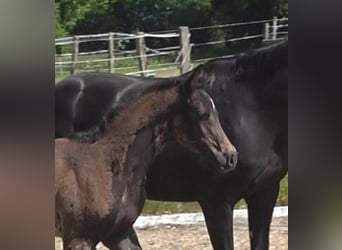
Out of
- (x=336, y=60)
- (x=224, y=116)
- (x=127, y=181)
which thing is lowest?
(x=127, y=181)

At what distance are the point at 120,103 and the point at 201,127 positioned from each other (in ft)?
1.57

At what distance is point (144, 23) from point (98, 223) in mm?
1119

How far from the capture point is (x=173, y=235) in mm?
3826

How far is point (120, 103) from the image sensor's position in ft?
12.7

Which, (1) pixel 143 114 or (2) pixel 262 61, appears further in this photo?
(1) pixel 143 114

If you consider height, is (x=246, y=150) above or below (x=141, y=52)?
below

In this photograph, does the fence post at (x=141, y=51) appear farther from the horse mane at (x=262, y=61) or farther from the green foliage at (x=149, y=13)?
the horse mane at (x=262, y=61)

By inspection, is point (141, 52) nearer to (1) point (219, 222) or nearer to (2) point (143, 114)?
(2) point (143, 114)

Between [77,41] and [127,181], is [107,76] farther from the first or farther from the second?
[127,181]

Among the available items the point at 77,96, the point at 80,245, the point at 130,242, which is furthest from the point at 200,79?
the point at 80,245

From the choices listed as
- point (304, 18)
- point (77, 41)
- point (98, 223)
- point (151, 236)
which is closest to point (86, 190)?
point (98, 223)

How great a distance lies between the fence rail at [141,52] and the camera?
3.70m

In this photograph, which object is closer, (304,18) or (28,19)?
(304,18)

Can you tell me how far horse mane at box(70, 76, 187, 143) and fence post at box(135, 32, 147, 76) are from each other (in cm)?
7
